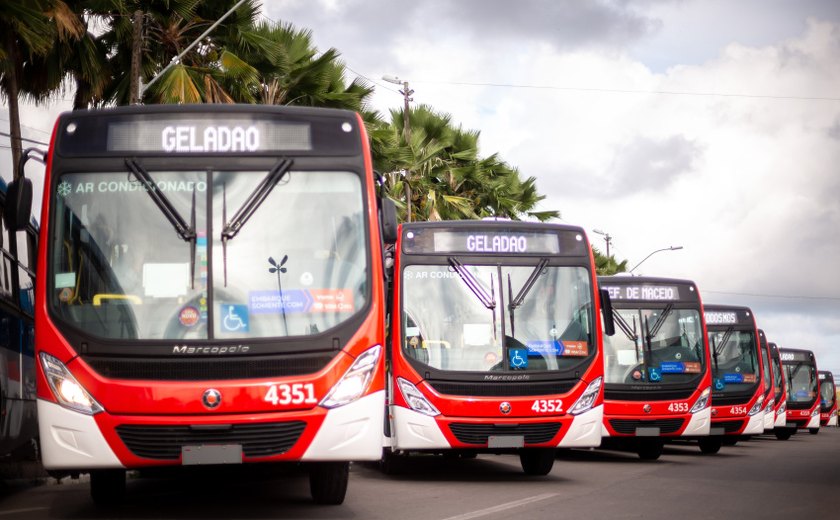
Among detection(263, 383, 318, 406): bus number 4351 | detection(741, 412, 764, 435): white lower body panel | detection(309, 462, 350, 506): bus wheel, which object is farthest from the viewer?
detection(741, 412, 764, 435): white lower body panel

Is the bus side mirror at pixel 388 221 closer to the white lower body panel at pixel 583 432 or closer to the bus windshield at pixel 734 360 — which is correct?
the white lower body panel at pixel 583 432

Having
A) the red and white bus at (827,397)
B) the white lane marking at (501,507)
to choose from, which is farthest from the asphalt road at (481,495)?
the red and white bus at (827,397)

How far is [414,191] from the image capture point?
1265 inches

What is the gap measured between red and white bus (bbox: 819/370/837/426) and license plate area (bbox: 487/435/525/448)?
119 feet

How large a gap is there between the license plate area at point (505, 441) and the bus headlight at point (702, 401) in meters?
Answer: 6.11

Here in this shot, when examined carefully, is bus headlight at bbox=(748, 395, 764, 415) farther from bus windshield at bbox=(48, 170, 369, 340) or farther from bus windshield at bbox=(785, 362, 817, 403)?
bus windshield at bbox=(785, 362, 817, 403)

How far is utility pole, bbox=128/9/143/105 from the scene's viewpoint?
766 inches

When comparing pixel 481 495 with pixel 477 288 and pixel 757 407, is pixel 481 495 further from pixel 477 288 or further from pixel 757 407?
pixel 757 407

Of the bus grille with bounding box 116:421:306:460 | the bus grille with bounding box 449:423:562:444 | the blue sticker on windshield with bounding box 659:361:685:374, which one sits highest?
the blue sticker on windshield with bounding box 659:361:685:374

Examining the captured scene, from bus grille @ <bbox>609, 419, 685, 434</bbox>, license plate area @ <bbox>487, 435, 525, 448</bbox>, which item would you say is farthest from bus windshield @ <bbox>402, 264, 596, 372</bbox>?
bus grille @ <bbox>609, 419, 685, 434</bbox>

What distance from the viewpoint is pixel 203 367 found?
8477mm

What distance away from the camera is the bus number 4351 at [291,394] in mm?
8500

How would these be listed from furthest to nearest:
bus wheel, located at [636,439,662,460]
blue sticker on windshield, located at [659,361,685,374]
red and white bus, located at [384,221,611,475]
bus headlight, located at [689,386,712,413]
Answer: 1. bus wheel, located at [636,439,662,460]
2. blue sticker on windshield, located at [659,361,685,374]
3. bus headlight, located at [689,386,712,413]
4. red and white bus, located at [384,221,611,475]

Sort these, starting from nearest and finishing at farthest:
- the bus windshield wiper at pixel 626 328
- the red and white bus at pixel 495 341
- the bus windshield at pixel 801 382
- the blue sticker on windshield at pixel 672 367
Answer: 1. the red and white bus at pixel 495 341
2. the blue sticker on windshield at pixel 672 367
3. the bus windshield wiper at pixel 626 328
4. the bus windshield at pixel 801 382
